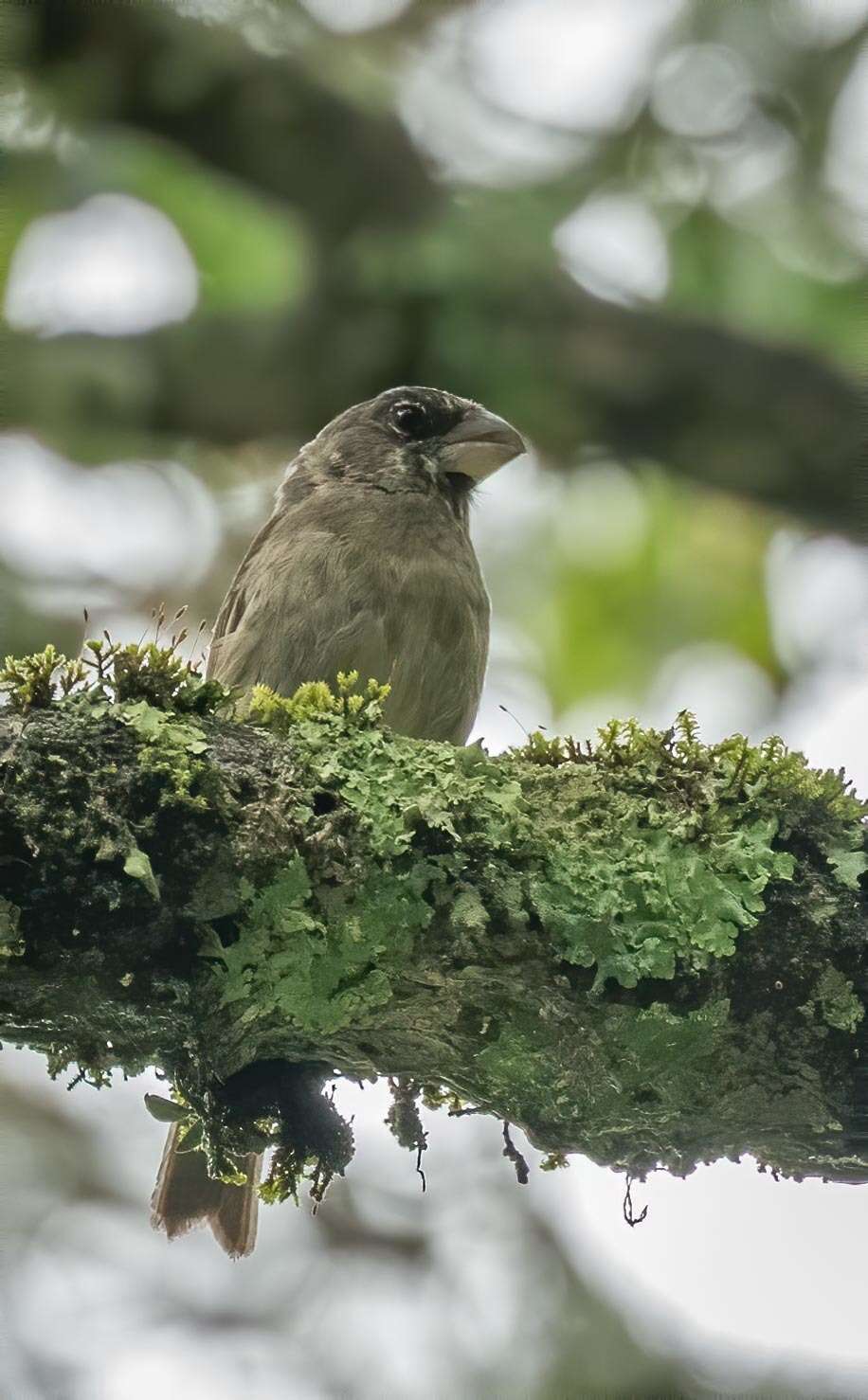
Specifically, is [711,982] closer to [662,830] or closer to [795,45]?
[662,830]

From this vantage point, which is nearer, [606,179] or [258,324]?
[258,324]

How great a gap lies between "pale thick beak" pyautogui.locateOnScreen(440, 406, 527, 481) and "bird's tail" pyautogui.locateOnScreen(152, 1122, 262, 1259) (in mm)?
2277

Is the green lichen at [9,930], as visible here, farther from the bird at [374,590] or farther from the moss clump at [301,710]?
the bird at [374,590]

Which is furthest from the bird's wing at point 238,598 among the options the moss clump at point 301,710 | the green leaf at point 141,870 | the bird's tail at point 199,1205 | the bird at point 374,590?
the green leaf at point 141,870

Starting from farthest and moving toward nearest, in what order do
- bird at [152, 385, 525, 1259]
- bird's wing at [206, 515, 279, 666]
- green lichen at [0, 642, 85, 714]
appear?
1. bird's wing at [206, 515, 279, 666]
2. bird at [152, 385, 525, 1259]
3. green lichen at [0, 642, 85, 714]

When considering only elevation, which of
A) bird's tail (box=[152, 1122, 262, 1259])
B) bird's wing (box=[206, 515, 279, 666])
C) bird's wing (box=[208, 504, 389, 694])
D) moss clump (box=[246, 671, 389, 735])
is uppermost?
bird's wing (box=[206, 515, 279, 666])

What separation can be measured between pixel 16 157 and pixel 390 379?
4.73ft

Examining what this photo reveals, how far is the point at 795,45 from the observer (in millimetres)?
5570

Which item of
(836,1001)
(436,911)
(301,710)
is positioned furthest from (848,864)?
(301,710)

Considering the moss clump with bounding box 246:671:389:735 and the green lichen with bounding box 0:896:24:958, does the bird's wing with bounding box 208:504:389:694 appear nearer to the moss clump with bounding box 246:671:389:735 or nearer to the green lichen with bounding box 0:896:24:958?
the moss clump with bounding box 246:671:389:735

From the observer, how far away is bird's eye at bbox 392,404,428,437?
5.41m

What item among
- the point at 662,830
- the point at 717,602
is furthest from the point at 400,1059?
the point at 717,602

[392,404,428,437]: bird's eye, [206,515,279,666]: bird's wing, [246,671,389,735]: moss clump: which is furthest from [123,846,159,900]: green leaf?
[392,404,428,437]: bird's eye

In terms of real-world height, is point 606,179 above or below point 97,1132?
above
